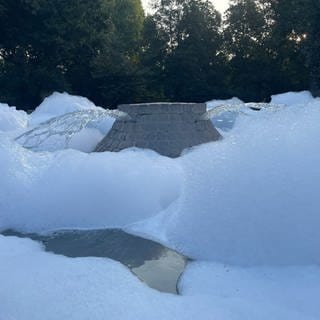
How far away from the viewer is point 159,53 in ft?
45.8

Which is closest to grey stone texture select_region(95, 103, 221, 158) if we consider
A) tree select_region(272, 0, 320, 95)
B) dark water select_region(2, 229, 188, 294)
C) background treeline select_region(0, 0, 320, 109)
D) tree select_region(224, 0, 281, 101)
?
dark water select_region(2, 229, 188, 294)

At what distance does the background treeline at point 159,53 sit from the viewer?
1226 cm

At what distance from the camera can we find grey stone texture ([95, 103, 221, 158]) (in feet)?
13.8

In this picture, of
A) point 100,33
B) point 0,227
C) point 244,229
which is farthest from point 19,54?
point 244,229

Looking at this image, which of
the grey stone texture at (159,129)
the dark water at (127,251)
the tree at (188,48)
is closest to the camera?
the dark water at (127,251)

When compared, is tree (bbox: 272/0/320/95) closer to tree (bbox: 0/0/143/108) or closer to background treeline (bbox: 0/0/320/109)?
background treeline (bbox: 0/0/320/109)

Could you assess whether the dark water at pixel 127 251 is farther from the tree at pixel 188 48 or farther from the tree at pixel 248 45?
the tree at pixel 248 45

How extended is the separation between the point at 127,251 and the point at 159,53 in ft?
39.8

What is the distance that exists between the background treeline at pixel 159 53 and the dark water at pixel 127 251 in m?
9.71

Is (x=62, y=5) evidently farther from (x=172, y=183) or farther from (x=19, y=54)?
(x=172, y=183)

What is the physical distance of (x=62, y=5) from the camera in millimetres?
12352

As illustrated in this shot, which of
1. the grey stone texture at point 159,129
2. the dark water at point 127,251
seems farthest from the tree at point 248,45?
the dark water at point 127,251

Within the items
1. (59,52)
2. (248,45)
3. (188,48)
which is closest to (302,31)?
(248,45)

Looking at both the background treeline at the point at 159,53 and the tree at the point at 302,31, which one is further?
the background treeline at the point at 159,53
